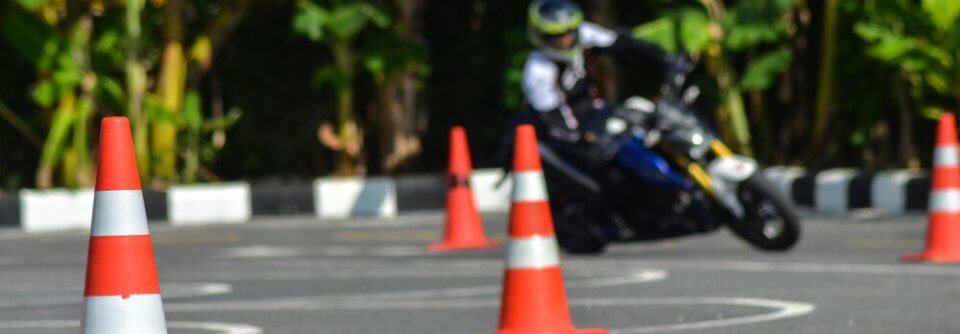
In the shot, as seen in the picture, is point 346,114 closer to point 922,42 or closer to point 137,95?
point 137,95

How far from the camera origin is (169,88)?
26.0m

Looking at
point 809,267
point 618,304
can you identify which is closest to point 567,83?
point 809,267

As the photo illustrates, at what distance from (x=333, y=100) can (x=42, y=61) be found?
6.60m

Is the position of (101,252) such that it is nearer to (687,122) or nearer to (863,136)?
(687,122)

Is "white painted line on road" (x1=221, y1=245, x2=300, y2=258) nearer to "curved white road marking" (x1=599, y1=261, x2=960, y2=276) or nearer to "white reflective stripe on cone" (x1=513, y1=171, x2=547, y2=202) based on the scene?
"curved white road marking" (x1=599, y1=261, x2=960, y2=276)

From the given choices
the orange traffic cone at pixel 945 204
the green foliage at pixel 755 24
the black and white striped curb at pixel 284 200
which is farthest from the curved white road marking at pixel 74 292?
the green foliage at pixel 755 24

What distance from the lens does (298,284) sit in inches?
501

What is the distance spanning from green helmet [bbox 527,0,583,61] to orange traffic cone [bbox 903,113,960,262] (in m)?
2.63

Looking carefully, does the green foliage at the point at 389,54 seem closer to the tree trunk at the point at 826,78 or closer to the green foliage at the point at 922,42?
the tree trunk at the point at 826,78

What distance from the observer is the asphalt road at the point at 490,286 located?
939cm

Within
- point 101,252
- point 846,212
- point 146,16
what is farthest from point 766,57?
point 101,252

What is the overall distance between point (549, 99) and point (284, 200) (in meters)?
10.8

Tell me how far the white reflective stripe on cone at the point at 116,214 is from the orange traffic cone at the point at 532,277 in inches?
79.2

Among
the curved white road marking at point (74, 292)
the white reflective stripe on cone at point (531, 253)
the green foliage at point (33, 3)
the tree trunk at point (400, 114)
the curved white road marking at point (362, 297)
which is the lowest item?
the curved white road marking at point (362, 297)
